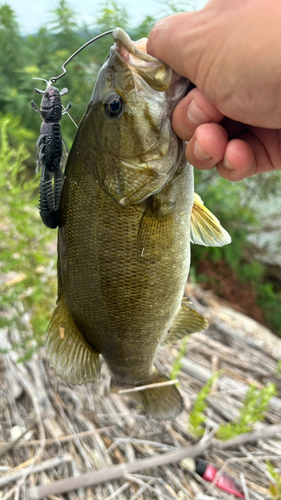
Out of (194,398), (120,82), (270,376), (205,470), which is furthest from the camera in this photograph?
(270,376)

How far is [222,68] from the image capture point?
3.15ft

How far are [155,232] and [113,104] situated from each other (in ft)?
1.31

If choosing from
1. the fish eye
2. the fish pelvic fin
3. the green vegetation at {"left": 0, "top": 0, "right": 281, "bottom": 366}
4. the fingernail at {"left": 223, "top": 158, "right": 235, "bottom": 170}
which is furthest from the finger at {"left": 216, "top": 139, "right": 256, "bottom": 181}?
the green vegetation at {"left": 0, "top": 0, "right": 281, "bottom": 366}

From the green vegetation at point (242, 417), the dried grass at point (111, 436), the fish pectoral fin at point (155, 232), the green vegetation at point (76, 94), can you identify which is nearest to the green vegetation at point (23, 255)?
the dried grass at point (111, 436)

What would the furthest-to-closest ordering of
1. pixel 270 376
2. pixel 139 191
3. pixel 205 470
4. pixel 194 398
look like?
pixel 270 376 < pixel 194 398 < pixel 205 470 < pixel 139 191

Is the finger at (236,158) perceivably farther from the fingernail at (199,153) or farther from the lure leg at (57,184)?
the lure leg at (57,184)

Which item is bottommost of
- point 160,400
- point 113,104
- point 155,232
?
point 160,400

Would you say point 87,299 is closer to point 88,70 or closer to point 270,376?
point 270,376

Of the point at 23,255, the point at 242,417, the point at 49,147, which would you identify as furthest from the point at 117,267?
the point at 242,417

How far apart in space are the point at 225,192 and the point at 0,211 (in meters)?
2.61

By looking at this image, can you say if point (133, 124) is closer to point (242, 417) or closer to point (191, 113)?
point (191, 113)

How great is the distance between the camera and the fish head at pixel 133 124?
1.05m

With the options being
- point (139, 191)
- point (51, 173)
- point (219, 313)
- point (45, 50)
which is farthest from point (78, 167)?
point (45, 50)

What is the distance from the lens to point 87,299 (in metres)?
1.30
